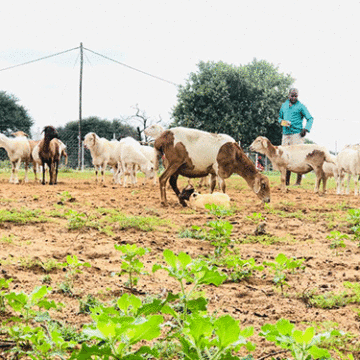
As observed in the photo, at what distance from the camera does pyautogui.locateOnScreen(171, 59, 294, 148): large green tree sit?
3241 centimetres

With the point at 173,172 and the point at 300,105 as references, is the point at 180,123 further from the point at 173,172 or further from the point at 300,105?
the point at 173,172

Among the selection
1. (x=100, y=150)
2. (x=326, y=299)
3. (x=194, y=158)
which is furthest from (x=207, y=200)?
(x=100, y=150)

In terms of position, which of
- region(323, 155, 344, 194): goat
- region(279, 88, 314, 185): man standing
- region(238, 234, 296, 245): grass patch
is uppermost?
region(279, 88, 314, 185): man standing

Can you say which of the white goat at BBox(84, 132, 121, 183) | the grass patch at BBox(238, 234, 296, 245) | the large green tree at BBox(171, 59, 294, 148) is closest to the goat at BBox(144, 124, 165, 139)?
the white goat at BBox(84, 132, 121, 183)

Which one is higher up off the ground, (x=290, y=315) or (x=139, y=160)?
(x=139, y=160)

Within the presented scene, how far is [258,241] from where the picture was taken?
5.93 m

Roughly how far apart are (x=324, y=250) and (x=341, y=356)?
325 centimetres

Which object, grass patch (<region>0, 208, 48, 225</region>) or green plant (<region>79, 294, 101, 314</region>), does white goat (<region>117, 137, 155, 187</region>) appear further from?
green plant (<region>79, 294, 101, 314</region>)

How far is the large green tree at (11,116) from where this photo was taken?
37812 mm

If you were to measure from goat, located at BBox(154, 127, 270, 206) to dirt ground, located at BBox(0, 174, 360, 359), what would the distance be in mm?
1162

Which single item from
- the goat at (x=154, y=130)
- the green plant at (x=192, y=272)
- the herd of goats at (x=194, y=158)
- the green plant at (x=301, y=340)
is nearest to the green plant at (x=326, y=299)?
the green plant at (x=192, y=272)

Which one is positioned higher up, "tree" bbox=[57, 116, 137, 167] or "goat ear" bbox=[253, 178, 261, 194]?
"tree" bbox=[57, 116, 137, 167]

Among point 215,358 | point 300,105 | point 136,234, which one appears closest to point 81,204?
point 136,234

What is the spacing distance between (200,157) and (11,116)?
3253 centimetres
